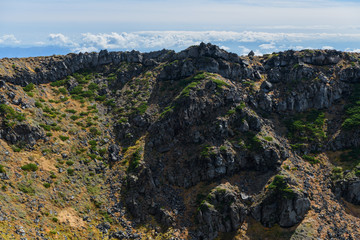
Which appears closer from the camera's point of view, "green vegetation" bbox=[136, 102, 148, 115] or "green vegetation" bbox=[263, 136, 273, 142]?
"green vegetation" bbox=[263, 136, 273, 142]

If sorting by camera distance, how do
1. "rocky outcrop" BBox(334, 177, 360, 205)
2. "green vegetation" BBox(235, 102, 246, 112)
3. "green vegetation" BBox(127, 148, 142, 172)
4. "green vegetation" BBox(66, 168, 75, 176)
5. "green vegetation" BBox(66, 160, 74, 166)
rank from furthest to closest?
"green vegetation" BBox(235, 102, 246, 112)
"green vegetation" BBox(127, 148, 142, 172)
"green vegetation" BBox(66, 160, 74, 166)
"rocky outcrop" BBox(334, 177, 360, 205)
"green vegetation" BBox(66, 168, 75, 176)

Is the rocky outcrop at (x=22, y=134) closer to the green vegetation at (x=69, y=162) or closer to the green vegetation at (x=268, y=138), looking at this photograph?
the green vegetation at (x=69, y=162)

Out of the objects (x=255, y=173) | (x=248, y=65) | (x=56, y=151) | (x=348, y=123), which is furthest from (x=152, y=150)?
(x=348, y=123)

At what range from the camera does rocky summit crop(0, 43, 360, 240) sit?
43688 mm

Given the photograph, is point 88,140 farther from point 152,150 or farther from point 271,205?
point 271,205

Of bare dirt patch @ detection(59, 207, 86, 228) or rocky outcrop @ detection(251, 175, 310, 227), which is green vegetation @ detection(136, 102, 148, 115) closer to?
bare dirt patch @ detection(59, 207, 86, 228)

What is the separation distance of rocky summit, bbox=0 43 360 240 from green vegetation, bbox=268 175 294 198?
0.22m

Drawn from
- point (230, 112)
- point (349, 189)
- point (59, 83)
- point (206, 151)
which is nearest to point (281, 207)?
point (349, 189)

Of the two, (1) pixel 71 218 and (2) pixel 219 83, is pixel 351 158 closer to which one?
(2) pixel 219 83

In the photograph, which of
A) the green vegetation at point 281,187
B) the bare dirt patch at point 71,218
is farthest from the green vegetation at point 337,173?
the bare dirt patch at point 71,218

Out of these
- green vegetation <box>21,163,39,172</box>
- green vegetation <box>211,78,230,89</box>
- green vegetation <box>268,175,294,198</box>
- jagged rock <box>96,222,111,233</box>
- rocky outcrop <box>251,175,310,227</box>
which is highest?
green vegetation <box>211,78,230,89</box>

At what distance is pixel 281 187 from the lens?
156 ft

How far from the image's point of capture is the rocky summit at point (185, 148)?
143 ft

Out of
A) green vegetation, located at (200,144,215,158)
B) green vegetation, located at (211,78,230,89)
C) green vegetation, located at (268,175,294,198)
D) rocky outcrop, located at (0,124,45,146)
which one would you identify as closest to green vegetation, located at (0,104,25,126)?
rocky outcrop, located at (0,124,45,146)
